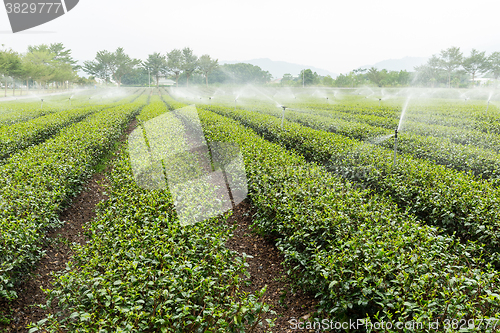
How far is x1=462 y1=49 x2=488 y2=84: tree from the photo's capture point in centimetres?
5694

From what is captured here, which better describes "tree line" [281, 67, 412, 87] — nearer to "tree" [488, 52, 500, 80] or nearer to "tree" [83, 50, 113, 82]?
"tree" [488, 52, 500, 80]

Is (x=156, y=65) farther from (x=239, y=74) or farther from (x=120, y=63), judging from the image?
(x=239, y=74)

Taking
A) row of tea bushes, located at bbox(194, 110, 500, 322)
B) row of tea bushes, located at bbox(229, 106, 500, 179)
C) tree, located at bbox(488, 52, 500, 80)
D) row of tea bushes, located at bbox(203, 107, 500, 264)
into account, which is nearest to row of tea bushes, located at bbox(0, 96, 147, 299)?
row of tea bushes, located at bbox(194, 110, 500, 322)

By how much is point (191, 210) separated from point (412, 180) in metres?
3.71

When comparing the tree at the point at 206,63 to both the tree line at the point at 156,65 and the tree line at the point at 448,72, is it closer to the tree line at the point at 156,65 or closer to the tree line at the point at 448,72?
the tree line at the point at 156,65

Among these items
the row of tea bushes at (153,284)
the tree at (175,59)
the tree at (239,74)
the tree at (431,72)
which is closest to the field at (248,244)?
the row of tea bushes at (153,284)

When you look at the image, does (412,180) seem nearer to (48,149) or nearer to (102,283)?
(102,283)

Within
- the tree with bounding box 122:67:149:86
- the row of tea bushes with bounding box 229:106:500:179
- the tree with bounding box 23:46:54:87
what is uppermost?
the tree with bounding box 23:46:54:87

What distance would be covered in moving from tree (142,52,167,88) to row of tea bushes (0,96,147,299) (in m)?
77.4

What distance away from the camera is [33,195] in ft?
12.9

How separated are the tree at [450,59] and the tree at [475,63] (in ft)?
6.38

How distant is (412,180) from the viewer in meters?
4.83

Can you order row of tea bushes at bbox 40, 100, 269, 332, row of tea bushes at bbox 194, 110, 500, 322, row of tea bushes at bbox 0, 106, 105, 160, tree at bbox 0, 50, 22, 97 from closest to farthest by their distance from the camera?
row of tea bushes at bbox 40, 100, 269, 332 → row of tea bushes at bbox 194, 110, 500, 322 → row of tea bushes at bbox 0, 106, 105, 160 → tree at bbox 0, 50, 22, 97

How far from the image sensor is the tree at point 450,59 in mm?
55594
